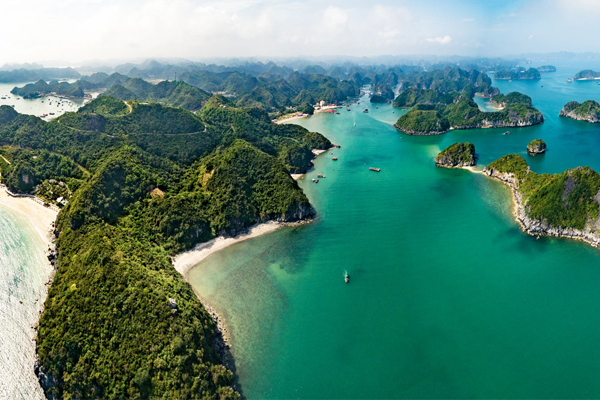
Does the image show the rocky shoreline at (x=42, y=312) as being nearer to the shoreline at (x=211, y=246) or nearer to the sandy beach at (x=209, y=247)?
the shoreline at (x=211, y=246)

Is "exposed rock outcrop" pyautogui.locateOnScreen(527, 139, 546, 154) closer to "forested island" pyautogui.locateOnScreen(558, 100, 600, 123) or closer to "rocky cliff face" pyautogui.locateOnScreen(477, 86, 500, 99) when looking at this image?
"forested island" pyautogui.locateOnScreen(558, 100, 600, 123)

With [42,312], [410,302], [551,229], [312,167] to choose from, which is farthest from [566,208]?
[42,312]

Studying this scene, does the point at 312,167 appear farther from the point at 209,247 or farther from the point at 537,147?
the point at 537,147

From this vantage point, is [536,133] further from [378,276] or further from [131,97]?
[131,97]

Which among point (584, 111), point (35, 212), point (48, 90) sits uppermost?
point (48, 90)

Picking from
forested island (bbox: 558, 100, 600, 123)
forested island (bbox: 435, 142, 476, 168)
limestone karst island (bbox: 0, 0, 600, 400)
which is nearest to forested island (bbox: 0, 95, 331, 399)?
limestone karst island (bbox: 0, 0, 600, 400)

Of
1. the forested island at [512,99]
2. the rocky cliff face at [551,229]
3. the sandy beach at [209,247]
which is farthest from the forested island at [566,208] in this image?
the forested island at [512,99]

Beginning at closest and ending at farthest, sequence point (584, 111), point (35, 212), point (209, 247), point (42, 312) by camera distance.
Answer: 1. point (42, 312)
2. point (209, 247)
3. point (35, 212)
4. point (584, 111)
